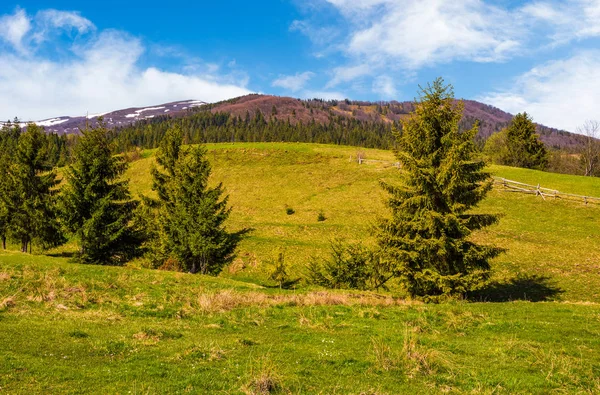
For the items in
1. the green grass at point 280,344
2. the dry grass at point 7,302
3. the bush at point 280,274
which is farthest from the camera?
the bush at point 280,274

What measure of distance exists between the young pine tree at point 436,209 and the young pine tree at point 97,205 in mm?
27185

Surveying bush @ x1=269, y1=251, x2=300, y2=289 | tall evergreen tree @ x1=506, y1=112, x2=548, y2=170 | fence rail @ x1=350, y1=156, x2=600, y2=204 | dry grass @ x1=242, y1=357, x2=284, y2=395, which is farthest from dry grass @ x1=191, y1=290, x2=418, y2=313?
tall evergreen tree @ x1=506, y1=112, x2=548, y2=170

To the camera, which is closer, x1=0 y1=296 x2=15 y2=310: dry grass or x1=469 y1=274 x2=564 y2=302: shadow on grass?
x1=0 y1=296 x2=15 y2=310: dry grass

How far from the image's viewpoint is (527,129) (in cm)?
7519

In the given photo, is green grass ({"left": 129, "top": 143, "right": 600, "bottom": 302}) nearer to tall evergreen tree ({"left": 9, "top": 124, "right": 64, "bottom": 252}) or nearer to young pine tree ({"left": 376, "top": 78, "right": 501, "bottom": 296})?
young pine tree ({"left": 376, "top": 78, "right": 501, "bottom": 296})

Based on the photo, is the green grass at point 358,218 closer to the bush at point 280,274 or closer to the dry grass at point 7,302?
the bush at point 280,274

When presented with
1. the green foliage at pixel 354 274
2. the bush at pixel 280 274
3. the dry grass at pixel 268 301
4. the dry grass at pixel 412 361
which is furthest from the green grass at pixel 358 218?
the dry grass at pixel 412 361

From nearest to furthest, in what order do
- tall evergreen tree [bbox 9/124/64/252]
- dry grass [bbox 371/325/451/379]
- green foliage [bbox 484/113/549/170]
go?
dry grass [bbox 371/325/451/379] → tall evergreen tree [bbox 9/124/64/252] → green foliage [bbox 484/113/549/170]

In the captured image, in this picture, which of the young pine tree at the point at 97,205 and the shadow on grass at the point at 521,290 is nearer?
the shadow on grass at the point at 521,290

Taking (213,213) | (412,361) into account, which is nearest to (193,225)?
(213,213)

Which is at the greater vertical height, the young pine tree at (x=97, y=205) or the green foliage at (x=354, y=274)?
the young pine tree at (x=97, y=205)

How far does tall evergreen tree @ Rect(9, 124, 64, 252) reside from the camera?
42.8 metres

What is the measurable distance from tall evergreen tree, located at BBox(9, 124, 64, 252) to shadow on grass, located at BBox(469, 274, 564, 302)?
151 ft

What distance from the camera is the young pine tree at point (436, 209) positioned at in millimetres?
21312
